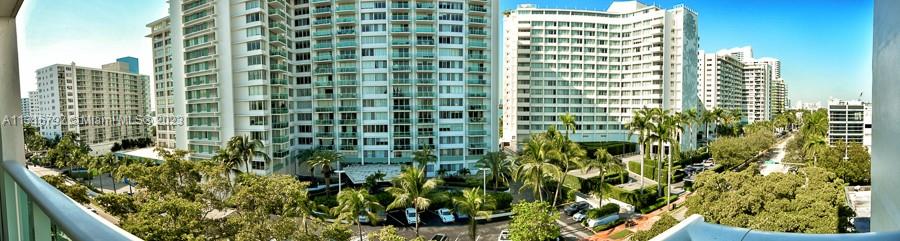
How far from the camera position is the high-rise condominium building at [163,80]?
9078mm

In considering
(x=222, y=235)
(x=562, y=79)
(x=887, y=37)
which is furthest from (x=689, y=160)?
(x=887, y=37)

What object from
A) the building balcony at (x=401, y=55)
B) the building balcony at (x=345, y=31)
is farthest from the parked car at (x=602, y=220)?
the building balcony at (x=345, y=31)

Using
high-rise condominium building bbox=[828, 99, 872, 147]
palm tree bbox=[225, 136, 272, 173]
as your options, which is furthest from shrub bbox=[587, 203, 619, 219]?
palm tree bbox=[225, 136, 272, 173]

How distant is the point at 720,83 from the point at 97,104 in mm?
22457

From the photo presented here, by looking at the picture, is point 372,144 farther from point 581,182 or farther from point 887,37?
point 887,37

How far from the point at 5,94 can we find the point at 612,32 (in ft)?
70.3

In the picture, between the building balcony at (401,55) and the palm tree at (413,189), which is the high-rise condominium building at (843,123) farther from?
the building balcony at (401,55)

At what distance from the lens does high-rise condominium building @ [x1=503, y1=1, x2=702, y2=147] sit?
1908 cm

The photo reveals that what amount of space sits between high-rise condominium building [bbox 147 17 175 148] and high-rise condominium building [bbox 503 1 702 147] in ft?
45.9

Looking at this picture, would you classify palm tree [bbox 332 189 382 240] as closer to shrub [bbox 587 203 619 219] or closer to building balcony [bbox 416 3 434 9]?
shrub [bbox 587 203 619 219]

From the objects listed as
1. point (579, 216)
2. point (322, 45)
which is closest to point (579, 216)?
point (579, 216)

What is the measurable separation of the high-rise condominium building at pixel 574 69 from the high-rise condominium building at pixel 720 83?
11.2 feet

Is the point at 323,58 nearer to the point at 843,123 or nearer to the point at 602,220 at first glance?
the point at 602,220

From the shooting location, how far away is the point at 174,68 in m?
9.83
